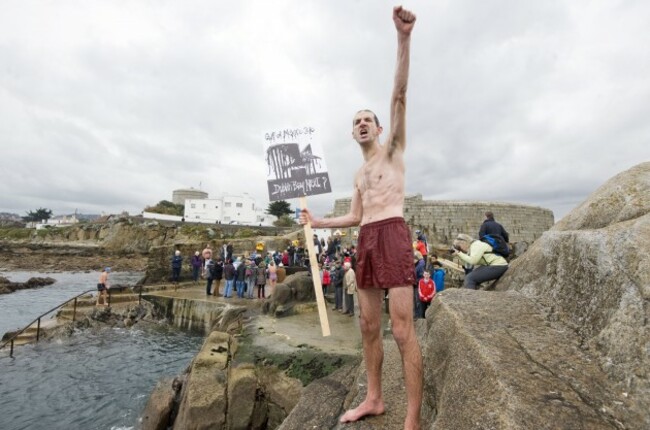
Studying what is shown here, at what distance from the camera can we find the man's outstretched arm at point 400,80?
7.25 feet

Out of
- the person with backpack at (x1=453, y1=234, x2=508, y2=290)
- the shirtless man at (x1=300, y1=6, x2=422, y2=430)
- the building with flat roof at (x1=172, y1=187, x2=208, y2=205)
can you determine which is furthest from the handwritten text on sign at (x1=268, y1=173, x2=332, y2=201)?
the building with flat roof at (x1=172, y1=187, x2=208, y2=205)

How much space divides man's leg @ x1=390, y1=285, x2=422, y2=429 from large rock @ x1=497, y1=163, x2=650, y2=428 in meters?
1.08

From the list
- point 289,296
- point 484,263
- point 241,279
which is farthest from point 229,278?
point 484,263

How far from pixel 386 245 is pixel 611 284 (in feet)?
4.84

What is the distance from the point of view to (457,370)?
7.23ft

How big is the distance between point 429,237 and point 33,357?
25.9m

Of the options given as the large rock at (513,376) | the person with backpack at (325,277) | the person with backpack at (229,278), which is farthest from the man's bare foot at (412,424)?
the person with backpack at (229,278)

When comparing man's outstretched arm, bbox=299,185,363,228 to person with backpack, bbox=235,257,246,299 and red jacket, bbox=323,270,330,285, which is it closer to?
red jacket, bbox=323,270,330,285

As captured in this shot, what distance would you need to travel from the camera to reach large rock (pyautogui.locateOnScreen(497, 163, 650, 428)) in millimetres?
1978

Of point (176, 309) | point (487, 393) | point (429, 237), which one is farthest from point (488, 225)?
point (429, 237)

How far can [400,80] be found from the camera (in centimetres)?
232

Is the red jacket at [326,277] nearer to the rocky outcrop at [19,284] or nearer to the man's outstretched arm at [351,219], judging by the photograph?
the man's outstretched arm at [351,219]

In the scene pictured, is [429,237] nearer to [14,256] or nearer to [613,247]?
[613,247]

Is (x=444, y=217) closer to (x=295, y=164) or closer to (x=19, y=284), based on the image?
(x=295, y=164)
